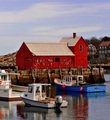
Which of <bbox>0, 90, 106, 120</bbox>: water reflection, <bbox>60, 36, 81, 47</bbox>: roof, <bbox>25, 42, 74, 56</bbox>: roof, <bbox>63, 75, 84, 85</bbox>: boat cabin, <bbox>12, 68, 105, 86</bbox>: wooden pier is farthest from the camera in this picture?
<bbox>60, 36, 81, 47</bbox>: roof

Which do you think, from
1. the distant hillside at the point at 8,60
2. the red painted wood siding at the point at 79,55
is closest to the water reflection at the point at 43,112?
the red painted wood siding at the point at 79,55

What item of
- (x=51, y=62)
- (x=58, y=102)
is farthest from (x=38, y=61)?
(x=58, y=102)

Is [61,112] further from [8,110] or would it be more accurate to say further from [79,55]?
[79,55]

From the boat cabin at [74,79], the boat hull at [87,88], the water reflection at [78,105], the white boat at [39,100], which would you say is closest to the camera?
the water reflection at [78,105]

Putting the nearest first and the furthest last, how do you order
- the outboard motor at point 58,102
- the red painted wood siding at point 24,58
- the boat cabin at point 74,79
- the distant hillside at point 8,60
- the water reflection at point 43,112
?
the water reflection at point 43,112
the outboard motor at point 58,102
the boat cabin at point 74,79
the red painted wood siding at point 24,58
the distant hillside at point 8,60

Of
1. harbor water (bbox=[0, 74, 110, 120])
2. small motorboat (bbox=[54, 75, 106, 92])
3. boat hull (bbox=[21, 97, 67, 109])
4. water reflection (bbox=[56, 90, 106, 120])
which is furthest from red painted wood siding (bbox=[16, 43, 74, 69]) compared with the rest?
boat hull (bbox=[21, 97, 67, 109])

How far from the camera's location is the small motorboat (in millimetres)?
59900

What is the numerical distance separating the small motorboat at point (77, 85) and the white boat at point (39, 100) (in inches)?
729

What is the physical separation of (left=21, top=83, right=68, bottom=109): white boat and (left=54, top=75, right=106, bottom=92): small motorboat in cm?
1851

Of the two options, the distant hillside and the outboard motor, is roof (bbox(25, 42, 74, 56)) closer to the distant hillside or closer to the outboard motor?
the distant hillside

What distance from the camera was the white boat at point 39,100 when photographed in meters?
39.4

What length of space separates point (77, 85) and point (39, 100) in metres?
22.0

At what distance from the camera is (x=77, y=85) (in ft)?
202

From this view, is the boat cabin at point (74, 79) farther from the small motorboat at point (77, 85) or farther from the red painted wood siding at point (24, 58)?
the red painted wood siding at point (24, 58)
